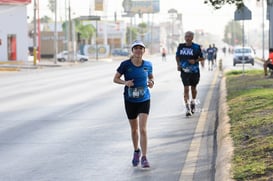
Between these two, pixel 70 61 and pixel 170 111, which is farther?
pixel 70 61

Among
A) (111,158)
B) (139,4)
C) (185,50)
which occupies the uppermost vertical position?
(139,4)

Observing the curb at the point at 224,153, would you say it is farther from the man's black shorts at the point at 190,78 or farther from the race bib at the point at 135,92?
the man's black shorts at the point at 190,78

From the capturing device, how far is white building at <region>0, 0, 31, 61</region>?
6556 cm

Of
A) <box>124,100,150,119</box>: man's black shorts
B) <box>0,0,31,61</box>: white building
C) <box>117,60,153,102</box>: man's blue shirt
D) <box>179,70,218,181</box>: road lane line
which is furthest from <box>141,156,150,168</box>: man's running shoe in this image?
<box>0,0,31,61</box>: white building

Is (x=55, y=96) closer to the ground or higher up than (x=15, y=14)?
closer to the ground

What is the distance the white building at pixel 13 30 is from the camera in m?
65.6

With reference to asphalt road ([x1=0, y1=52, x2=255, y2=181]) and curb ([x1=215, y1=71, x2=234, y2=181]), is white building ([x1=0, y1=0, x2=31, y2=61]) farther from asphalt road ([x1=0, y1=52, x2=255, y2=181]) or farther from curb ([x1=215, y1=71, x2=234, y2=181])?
curb ([x1=215, y1=71, x2=234, y2=181])

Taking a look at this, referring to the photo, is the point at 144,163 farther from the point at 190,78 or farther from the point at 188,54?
the point at 190,78

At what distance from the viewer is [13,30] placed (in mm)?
67125

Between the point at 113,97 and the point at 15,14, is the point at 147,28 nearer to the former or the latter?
the point at 15,14

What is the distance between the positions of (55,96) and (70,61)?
176 feet

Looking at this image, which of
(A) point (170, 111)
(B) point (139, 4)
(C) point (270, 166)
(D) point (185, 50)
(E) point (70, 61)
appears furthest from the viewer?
(B) point (139, 4)

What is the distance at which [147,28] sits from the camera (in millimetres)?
164250

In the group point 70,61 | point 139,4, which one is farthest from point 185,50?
point 139,4
